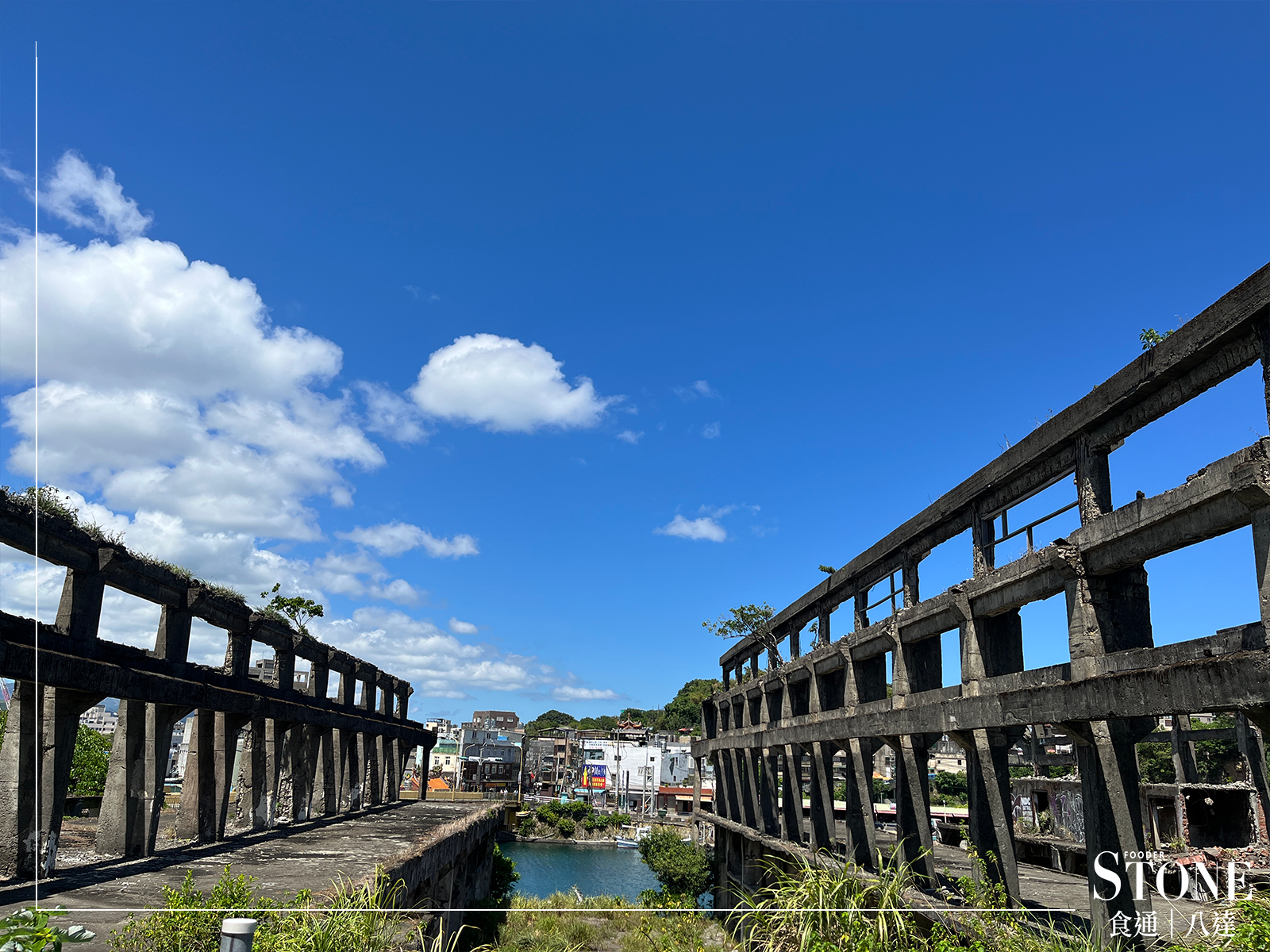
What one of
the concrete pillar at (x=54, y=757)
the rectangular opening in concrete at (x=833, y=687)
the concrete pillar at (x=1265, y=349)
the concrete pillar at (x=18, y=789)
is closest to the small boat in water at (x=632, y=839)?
the rectangular opening in concrete at (x=833, y=687)

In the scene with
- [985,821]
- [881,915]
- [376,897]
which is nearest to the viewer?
[881,915]

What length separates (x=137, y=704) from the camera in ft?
52.9

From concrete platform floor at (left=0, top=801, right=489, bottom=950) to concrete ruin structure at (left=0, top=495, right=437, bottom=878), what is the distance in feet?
1.96

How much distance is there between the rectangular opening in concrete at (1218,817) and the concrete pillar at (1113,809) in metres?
14.5

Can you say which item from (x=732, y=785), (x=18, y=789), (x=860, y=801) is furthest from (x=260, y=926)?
(x=732, y=785)

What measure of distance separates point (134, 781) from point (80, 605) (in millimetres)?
4437

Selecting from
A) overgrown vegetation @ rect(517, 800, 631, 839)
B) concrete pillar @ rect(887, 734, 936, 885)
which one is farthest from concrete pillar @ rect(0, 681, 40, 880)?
overgrown vegetation @ rect(517, 800, 631, 839)

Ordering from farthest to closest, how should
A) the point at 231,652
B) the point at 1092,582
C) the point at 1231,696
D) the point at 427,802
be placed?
the point at 427,802 < the point at 231,652 < the point at 1092,582 < the point at 1231,696

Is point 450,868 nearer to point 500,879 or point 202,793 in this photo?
point 202,793

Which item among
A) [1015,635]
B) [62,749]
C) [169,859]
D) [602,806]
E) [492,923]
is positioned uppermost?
[1015,635]

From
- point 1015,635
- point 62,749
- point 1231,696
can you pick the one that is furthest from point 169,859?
point 1231,696

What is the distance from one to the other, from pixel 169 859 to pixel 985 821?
1462 cm

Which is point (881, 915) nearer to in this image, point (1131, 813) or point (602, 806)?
point (1131, 813)

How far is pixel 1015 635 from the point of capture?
44.3 ft
